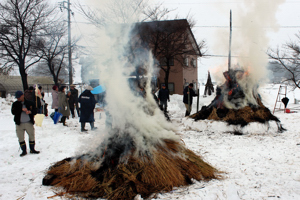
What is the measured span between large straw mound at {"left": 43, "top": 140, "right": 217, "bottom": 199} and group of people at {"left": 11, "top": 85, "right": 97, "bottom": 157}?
178cm

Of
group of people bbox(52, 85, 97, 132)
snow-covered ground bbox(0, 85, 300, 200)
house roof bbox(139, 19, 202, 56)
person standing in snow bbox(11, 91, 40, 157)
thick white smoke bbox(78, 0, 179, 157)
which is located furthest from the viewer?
house roof bbox(139, 19, 202, 56)

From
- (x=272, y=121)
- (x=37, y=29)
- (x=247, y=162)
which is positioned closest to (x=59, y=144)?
(x=247, y=162)

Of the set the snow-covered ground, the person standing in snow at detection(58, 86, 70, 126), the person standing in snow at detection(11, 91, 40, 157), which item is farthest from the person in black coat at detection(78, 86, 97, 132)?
the person standing in snow at detection(11, 91, 40, 157)

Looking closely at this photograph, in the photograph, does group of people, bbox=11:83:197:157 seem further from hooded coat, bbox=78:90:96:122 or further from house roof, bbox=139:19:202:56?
house roof, bbox=139:19:202:56

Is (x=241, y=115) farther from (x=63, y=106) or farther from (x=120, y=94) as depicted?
(x=63, y=106)

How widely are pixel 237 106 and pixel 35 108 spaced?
7.15 meters

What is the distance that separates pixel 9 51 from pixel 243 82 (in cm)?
1641

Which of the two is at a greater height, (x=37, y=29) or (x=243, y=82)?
(x=37, y=29)

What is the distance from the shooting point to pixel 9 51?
54.8ft

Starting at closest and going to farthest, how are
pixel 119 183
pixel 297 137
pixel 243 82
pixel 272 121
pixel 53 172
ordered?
pixel 119 183 → pixel 53 172 → pixel 297 137 → pixel 272 121 → pixel 243 82

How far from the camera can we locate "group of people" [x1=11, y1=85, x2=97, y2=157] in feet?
17.7

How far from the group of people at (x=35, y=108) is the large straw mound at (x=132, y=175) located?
1779 mm

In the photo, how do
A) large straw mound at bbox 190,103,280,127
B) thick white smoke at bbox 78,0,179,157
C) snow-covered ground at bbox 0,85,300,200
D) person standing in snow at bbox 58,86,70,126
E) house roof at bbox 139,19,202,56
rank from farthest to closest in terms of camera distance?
house roof at bbox 139,19,202,56 → person standing in snow at bbox 58,86,70,126 → large straw mound at bbox 190,103,280,127 → thick white smoke at bbox 78,0,179,157 → snow-covered ground at bbox 0,85,300,200

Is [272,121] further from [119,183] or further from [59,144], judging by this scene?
[59,144]
